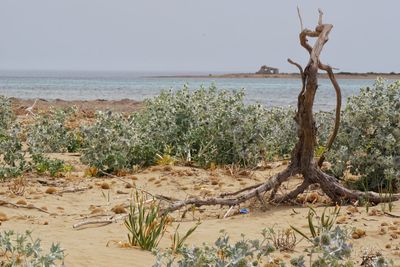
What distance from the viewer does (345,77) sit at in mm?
78312

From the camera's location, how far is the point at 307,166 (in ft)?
21.4

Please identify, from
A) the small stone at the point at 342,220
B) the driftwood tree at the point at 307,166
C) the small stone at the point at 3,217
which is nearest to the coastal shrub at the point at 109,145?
the driftwood tree at the point at 307,166

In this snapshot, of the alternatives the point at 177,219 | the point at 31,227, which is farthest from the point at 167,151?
the point at 31,227

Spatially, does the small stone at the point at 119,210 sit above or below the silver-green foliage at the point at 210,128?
below

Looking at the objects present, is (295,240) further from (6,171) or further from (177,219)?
(6,171)

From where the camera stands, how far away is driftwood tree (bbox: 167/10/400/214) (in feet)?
20.8

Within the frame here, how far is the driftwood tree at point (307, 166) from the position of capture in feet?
20.8

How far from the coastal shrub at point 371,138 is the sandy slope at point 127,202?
0.59 meters

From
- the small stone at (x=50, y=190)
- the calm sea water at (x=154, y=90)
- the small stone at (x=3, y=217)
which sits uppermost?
the small stone at (x=3, y=217)

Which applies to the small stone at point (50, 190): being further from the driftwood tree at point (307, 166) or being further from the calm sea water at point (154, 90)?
the calm sea water at point (154, 90)

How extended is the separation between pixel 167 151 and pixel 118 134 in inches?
28.6

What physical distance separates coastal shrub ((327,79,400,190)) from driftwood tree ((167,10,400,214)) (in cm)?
49

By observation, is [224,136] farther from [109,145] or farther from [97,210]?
[97,210]

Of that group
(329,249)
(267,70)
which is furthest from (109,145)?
(267,70)
